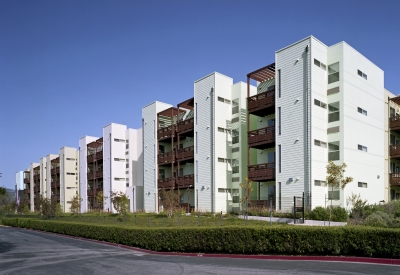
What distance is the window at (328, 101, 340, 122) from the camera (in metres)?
29.7

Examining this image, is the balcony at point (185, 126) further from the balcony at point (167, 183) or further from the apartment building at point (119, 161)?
the apartment building at point (119, 161)

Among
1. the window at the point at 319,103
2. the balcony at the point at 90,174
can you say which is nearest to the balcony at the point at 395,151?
the window at the point at 319,103

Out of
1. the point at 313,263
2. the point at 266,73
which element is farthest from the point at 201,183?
the point at 313,263

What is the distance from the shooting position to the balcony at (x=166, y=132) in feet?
143

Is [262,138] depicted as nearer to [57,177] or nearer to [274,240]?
[274,240]

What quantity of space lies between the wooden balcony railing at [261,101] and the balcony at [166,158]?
1301 centimetres

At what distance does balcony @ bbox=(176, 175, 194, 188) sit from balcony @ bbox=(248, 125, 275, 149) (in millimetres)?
9451

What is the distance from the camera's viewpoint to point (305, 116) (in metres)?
28.8

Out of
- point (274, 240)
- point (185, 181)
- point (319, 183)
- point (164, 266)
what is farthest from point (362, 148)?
point (164, 266)

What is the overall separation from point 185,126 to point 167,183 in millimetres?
7204

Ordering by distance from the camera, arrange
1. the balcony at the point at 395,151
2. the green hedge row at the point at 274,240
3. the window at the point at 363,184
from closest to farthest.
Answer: the green hedge row at the point at 274,240 < the window at the point at 363,184 < the balcony at the point at 395,151

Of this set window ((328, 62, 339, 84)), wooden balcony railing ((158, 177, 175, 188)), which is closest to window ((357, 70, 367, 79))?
window ((328, 62, 339, 84))

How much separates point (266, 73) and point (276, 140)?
7.28 m

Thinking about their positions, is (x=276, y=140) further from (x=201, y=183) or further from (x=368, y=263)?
(x=368, y=263)
